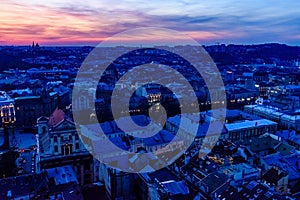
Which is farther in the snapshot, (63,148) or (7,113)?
(7,113)

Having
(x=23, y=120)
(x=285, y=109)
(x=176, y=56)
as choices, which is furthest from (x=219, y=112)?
(x=176, y=56)

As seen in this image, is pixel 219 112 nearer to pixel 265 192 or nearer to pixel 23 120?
pixel 265 192

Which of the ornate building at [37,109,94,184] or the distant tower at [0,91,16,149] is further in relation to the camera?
the distant tower at [0,91,16,149]

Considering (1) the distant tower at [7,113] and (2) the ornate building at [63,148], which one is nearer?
(2) the ornate building at [63,148]

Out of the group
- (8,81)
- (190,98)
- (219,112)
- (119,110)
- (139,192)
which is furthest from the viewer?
(8,81)

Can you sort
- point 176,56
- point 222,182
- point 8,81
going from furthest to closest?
point 176,56 → point 8,81 → point 222,182

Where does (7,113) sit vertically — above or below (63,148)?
below

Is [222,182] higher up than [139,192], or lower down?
higher up

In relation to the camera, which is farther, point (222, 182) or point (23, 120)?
point (23, 120)
